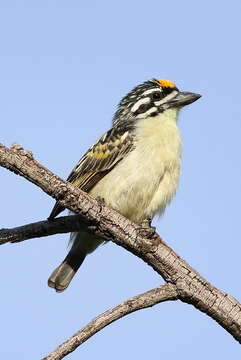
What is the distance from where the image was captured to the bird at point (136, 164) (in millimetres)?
6945

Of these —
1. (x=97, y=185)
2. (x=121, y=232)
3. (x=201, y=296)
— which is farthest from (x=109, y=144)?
(x=201, y=296)

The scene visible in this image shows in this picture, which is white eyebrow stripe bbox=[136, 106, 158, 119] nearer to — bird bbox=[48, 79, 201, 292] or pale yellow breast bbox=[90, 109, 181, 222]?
bird bbox=[48, 79, 201, 292]

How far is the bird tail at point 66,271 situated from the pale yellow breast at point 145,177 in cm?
97

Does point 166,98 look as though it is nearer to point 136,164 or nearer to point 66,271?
point 136,164

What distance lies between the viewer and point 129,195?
22.6 ft

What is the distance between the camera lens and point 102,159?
732cm

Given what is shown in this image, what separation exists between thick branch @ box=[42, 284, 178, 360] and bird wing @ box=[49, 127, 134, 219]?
7.97 feet

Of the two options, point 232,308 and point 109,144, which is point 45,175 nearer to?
point 232,308

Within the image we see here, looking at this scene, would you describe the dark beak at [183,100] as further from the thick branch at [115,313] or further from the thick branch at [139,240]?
the thick branch at [115,313]

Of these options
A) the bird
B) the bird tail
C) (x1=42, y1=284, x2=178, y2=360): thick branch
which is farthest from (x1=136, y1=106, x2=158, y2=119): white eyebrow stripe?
(x1=42, y1=284, x2=178, y2=360): thick branch

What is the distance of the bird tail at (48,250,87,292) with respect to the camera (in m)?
7.50

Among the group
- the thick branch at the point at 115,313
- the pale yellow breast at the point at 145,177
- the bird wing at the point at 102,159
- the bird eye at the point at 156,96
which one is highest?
the bird eye at the point at 156,96

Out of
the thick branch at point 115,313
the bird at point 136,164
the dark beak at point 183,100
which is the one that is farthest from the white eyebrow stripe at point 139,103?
the thick branch at point 115,313

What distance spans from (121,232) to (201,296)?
2.70 ft
